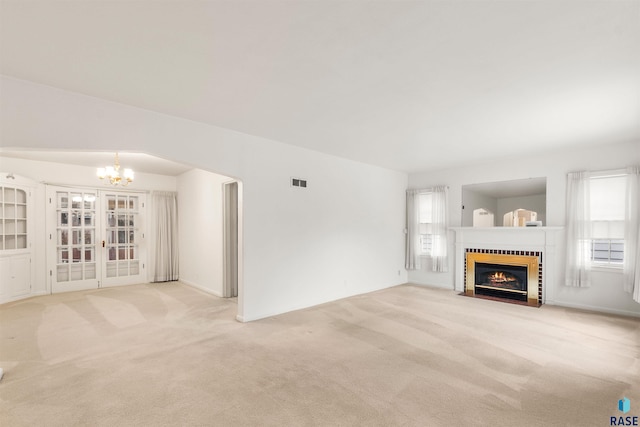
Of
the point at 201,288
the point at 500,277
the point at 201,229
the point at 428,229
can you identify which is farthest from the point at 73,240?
the point at 500,277

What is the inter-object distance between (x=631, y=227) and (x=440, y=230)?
3.03 meters

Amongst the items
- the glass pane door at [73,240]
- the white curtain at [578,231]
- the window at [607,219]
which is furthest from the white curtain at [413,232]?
the glass pane door at [73,240]

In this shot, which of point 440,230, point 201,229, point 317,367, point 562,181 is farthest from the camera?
point 440,230

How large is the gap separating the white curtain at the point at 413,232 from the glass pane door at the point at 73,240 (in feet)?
24.4

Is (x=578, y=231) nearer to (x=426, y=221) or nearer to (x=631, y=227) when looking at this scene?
(x=631, y=227)

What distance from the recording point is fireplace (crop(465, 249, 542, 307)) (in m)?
5.53

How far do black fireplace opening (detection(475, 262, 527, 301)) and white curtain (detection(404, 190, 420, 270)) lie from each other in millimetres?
1355

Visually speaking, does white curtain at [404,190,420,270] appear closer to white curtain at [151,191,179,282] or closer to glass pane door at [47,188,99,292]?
white curtain at [151,191,179,282]

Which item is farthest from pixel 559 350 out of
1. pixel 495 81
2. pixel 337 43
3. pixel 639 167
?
pixel 337 43

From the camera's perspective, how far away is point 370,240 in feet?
21.1

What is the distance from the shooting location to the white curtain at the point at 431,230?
22.1 ft

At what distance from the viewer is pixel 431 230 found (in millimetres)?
6887

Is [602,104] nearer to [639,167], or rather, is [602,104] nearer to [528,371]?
[639,167]

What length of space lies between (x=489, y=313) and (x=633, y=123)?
10.9ft
